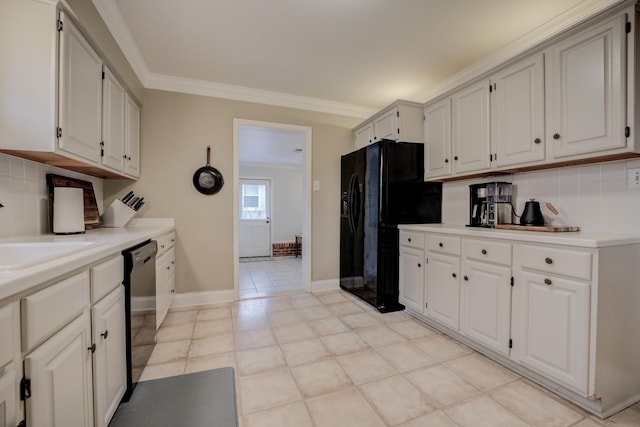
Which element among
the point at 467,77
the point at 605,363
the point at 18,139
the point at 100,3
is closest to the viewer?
the point at 18,139

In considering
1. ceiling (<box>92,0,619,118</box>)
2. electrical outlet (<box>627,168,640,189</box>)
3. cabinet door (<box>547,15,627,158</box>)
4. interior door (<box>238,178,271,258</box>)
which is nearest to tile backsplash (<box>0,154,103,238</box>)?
ceiling (<box>92,0,619,118</box>)

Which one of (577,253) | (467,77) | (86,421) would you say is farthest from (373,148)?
(86,421)

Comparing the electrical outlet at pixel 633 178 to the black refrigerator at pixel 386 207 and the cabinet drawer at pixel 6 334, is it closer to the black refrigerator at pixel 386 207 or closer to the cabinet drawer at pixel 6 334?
the black refrigerator at pixel 386 207

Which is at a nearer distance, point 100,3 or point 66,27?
point 66,27

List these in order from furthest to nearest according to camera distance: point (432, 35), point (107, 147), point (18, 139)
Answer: point (432, 35) → point (107, 147) → point (18, 139)

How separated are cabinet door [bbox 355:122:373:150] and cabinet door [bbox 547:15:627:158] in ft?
5.89

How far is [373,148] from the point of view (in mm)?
2896

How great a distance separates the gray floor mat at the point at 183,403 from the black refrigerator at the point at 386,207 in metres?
1.71

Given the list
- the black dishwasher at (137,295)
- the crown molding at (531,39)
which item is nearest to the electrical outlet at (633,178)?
the crown molding at (531,39)

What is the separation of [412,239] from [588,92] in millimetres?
1576

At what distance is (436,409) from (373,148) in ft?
7.39

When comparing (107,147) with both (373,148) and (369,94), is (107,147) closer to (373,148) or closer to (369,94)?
(373,148)

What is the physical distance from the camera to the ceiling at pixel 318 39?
1920 mm

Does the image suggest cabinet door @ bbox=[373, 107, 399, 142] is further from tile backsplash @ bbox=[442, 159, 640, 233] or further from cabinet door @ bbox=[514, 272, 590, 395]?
cabinet door @ bbox=[514, 272, 590, 395]
